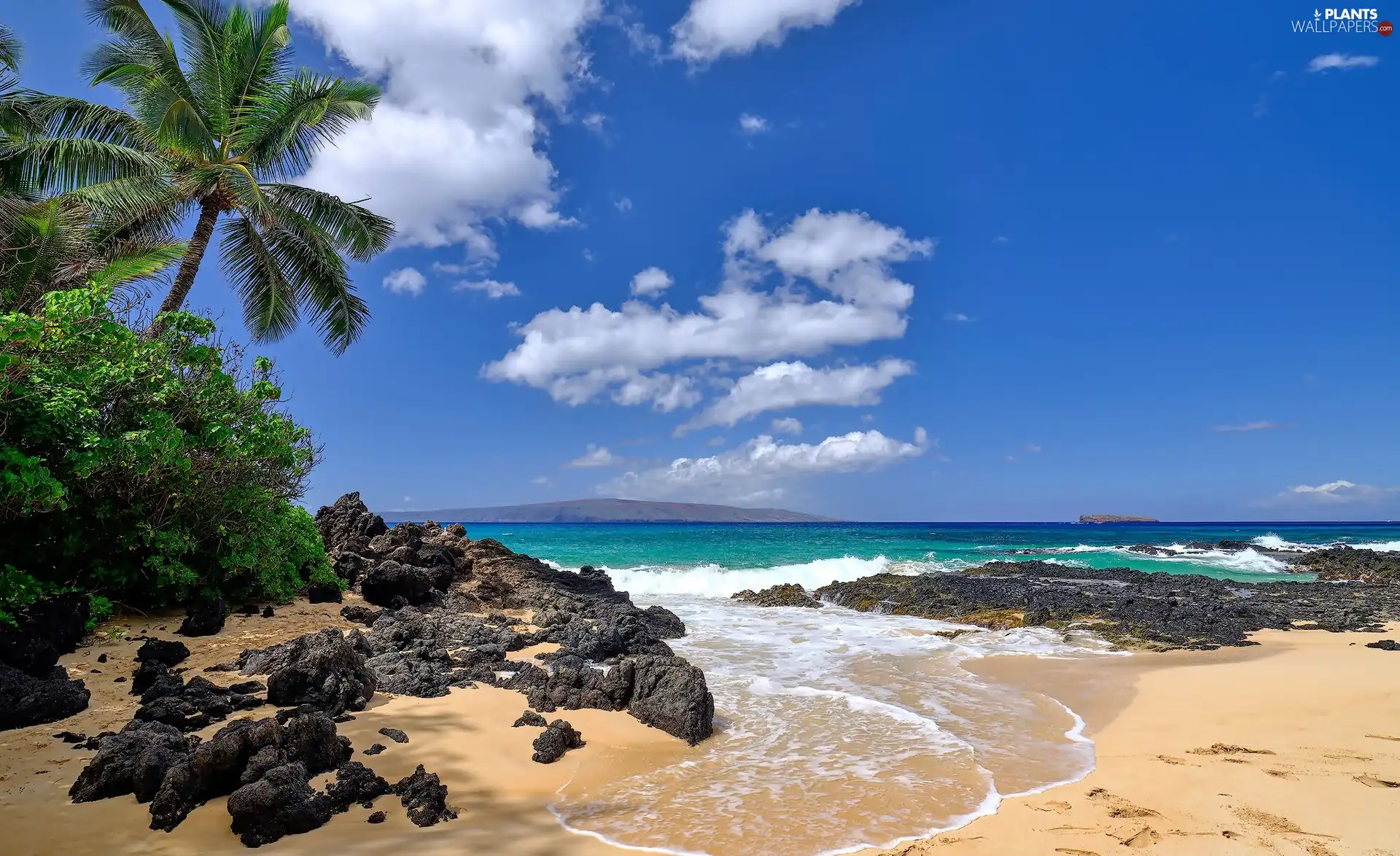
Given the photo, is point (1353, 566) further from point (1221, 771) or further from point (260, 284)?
point (260, 284)

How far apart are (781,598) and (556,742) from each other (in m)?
16.3

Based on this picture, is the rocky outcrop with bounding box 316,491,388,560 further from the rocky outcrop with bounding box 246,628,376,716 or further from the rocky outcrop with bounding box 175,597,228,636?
the rocky outcrop with bounding box 246,628,376,716

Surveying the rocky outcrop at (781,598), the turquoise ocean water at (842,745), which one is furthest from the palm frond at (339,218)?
the rocky outcrop at (781,598)

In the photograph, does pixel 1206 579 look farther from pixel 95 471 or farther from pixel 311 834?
pixel 95 471

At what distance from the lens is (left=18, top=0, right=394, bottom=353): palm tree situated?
12656 mm

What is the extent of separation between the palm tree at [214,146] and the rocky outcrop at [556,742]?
1110cm

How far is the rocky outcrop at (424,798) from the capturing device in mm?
4801

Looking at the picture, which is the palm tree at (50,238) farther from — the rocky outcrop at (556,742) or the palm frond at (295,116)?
the rocky outcrop at (556,742)

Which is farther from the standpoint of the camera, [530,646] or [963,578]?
[963,578]

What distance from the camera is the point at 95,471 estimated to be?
25.0ft

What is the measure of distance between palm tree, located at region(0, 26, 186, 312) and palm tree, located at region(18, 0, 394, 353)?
0.33 meters

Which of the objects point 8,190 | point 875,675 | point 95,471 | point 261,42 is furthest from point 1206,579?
point 8,190

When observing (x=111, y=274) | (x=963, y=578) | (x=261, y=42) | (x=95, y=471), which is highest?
(x=261, y=42)

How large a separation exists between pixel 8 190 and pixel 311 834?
15.1 metres
